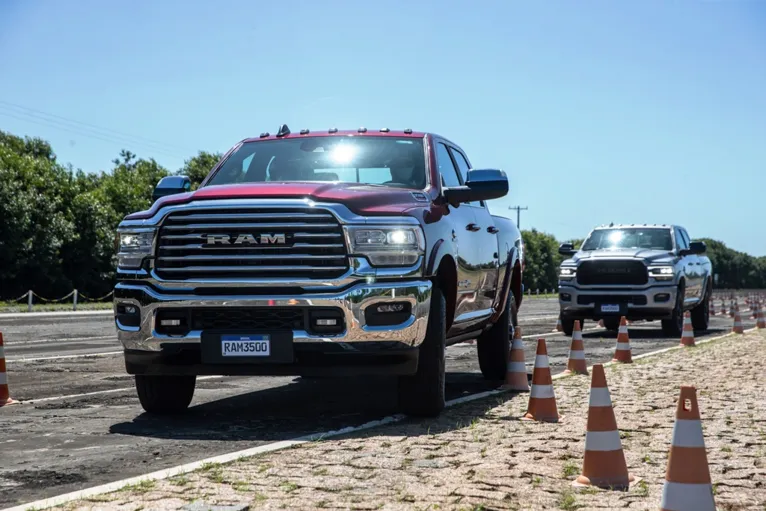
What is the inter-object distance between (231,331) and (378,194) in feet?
4.92

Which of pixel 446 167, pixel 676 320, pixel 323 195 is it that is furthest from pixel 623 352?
pixel 323 195

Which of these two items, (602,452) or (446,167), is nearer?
(602,452)

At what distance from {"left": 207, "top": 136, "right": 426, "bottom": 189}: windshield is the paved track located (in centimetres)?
193

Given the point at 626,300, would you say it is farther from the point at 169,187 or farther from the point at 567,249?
the point at 169,187

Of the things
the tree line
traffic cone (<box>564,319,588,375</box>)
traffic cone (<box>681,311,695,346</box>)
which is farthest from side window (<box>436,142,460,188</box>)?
the tree line

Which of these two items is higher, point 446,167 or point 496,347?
point 446,167

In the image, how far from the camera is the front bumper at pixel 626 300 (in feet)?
64.2

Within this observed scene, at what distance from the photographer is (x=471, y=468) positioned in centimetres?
587

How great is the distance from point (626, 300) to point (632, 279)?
1.36 feet

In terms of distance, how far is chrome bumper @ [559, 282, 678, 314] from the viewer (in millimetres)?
19562

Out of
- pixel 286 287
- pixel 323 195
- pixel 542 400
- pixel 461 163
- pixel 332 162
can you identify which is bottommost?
pixel 542 400

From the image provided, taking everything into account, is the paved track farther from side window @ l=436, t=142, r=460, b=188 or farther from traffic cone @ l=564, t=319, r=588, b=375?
side window @ l=436, t=142, r=460, b=188

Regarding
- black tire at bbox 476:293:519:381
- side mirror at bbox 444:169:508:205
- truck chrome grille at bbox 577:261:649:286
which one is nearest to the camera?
side mirror at bbox 444:169:508:205

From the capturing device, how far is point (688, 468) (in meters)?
4.45
